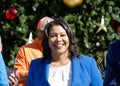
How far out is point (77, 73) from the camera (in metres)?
3.43

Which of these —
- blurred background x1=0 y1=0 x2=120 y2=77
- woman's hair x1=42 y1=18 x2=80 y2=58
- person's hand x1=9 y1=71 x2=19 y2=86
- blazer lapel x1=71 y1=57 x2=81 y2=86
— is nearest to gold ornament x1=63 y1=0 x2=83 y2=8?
blurred background x1=0 y1=0 x2=120 y2=77

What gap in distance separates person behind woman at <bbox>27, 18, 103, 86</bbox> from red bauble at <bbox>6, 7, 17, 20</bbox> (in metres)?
2.82

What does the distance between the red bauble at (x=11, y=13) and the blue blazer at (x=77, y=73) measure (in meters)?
2.86

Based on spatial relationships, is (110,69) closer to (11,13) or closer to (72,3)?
(72,3)

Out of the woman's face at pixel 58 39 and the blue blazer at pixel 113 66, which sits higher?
the woman's face at pixel 58 39

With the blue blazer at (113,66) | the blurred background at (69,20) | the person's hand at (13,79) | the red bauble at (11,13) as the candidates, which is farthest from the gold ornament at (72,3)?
the blue blazer at (113,66)

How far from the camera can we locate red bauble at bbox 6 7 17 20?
6320 mm

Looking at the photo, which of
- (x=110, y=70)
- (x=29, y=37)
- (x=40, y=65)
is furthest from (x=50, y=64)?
(x=29, y=37)

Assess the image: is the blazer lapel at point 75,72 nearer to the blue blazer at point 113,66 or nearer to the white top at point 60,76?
the white top at point 60,76

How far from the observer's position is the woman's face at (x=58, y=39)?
345 cm

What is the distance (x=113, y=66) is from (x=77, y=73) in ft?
1.94

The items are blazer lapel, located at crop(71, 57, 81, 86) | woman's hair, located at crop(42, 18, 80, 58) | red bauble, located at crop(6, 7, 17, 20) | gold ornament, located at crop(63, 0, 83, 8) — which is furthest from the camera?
red bauble, located at crop(6, 7, 17, 20)

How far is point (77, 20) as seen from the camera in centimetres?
621

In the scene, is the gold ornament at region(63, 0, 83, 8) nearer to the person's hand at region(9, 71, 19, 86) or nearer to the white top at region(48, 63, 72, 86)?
the person's hand at region(9, 71, 19, 86)
